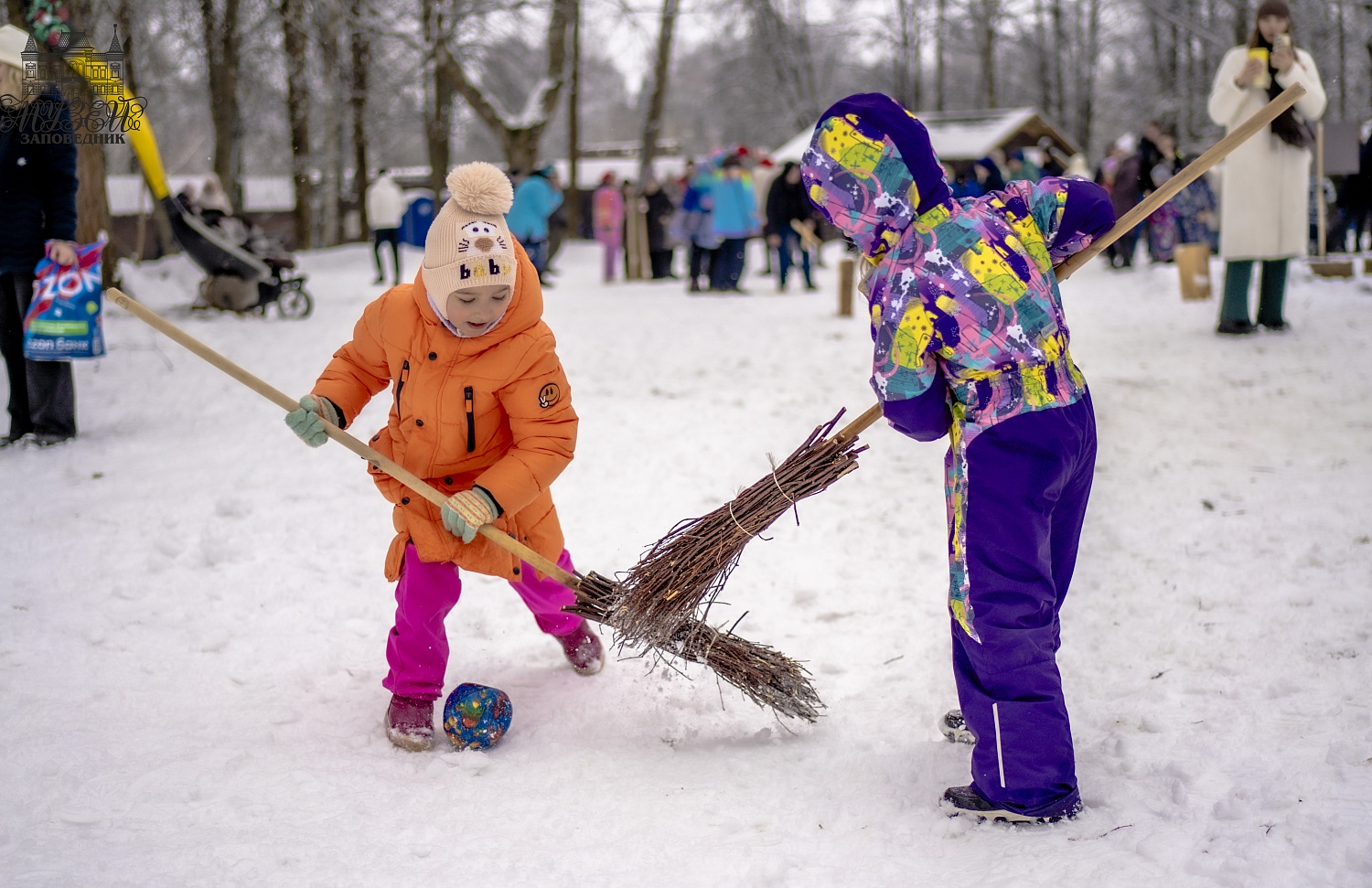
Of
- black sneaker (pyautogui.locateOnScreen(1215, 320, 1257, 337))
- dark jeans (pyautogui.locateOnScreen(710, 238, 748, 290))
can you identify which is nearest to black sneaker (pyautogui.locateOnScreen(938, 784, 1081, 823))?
black sneaker (pyautogui.locateOnScreen(1215, 320, 1257, 337))

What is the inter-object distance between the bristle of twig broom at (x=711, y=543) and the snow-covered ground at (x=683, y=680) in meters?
0.38

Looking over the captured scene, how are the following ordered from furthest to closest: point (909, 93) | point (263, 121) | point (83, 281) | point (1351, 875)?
point (909, 93)
point (263, 121)
point (83, 281)
point (1351, 875)

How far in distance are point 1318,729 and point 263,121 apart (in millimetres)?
25480

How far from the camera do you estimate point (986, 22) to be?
1115 inches

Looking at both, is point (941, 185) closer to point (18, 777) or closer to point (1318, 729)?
point (1318, 729)

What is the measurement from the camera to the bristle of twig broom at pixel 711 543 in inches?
107

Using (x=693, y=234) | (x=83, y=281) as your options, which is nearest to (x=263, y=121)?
(x=693, y=234)

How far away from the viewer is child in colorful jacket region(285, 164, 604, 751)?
272cm

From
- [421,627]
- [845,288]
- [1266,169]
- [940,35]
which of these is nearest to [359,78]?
[845,288]

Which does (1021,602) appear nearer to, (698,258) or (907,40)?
(698,258)

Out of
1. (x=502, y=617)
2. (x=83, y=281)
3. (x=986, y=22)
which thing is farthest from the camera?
(x=986, y=22)

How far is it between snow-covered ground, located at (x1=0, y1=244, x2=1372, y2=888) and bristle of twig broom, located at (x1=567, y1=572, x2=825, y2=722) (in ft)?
0.39

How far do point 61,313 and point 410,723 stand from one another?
140 inches

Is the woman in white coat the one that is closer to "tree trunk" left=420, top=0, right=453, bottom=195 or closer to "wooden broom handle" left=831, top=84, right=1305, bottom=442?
"wooden broom handle" left=831, top=84, right=1305, bottom=442
